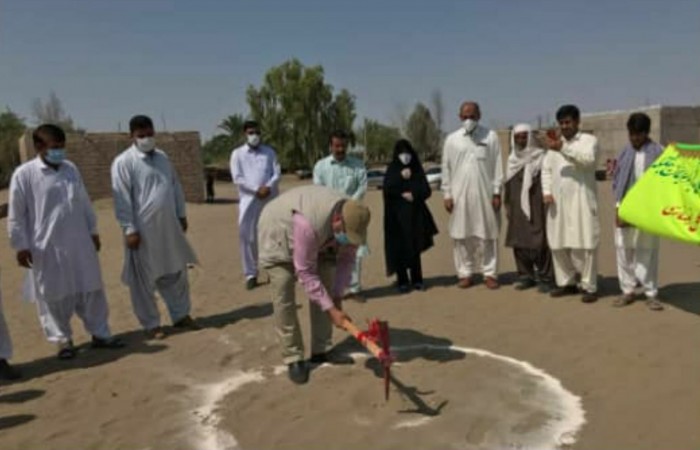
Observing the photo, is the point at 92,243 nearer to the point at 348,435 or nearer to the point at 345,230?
the point at 345,230

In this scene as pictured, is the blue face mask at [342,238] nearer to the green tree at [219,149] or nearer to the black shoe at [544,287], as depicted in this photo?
the black shoe at [544,287]

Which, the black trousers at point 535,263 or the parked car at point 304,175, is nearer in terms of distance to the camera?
the black trousers at point 535,263

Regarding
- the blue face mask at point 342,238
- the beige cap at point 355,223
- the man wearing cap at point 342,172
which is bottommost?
the blue face mask at point 342,238

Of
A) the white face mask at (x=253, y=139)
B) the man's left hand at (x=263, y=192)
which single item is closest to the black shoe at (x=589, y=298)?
the man's left hand at (x=263, y=192)

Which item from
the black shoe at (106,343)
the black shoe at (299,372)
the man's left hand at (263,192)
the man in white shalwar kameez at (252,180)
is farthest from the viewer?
the man in white shalwar kameez at (252,180)

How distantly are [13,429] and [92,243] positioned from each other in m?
2.02

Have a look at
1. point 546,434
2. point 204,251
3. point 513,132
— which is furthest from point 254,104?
point 546,434

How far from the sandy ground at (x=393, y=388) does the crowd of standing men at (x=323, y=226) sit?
32cm

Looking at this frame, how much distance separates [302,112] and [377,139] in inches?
832

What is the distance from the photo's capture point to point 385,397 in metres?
4.34

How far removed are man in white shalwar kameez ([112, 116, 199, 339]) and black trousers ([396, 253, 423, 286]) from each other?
8.27 feet

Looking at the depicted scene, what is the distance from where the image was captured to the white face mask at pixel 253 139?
8234 mm

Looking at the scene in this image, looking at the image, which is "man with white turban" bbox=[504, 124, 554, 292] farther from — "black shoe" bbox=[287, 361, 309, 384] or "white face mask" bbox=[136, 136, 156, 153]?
"white face mask" bbox=[136, 136, 156, 153]

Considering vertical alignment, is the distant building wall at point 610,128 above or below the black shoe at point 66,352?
above
